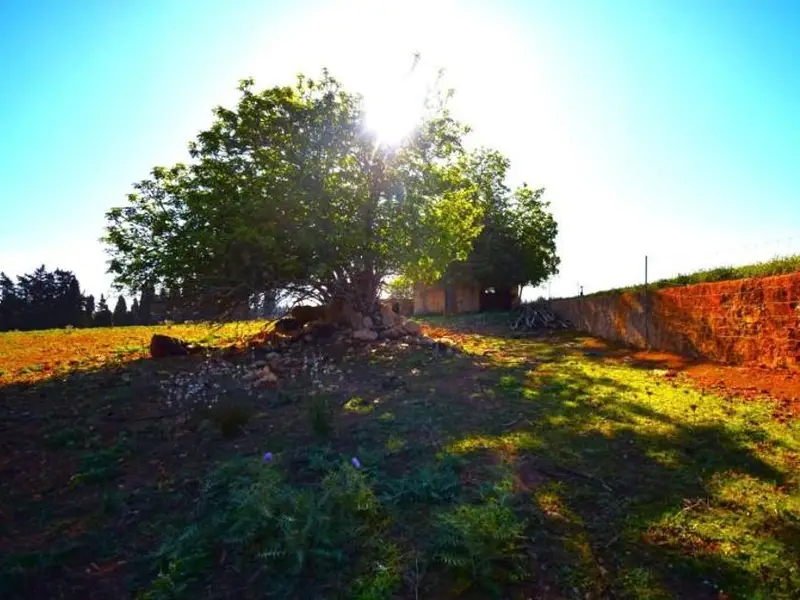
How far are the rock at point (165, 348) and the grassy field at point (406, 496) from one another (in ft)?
16.9

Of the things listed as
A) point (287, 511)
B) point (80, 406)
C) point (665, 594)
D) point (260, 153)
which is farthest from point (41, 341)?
point (665, 594)

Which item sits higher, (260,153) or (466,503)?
(260,153)

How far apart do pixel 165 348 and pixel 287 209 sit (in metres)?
5.12

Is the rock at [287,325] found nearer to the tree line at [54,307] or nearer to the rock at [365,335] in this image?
the rock at [365,335]

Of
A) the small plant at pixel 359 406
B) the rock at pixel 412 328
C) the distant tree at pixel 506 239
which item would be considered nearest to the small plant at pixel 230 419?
the small plant at pixel 359 406

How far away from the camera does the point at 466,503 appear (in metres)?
3.97

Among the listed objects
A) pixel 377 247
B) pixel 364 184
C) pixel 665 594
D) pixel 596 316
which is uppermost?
pixel 364 184

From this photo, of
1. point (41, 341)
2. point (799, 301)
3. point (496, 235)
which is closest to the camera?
point (799, 301)

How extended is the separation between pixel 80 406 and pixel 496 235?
2899 cm

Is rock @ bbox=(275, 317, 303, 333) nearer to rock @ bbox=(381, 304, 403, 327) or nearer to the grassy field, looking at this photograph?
rock @ bbox=(381, 304, 403, 327)

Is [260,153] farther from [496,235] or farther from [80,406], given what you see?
[496,235]

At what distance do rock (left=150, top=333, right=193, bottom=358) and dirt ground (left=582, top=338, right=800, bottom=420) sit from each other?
11.5 m

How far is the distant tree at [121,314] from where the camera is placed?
161ft

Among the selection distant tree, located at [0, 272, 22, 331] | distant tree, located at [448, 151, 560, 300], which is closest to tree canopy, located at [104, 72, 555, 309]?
distant tree, located at [448, 151, 560, 300]
